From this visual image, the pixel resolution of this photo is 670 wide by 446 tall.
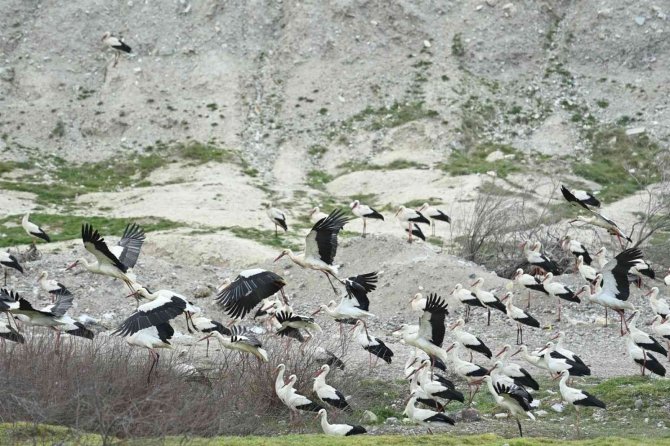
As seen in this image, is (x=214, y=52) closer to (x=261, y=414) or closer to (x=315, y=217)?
(x=315, y=217)

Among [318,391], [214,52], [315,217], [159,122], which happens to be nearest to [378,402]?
[318,391]

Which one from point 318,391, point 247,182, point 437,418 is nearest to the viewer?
point 437,418

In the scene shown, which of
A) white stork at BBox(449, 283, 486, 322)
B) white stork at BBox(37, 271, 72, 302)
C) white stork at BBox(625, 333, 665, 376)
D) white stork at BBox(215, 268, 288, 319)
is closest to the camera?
white stork at BBox(215, 268, 288, 319)

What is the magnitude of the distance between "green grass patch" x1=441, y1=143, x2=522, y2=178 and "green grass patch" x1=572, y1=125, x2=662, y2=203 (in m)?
2.39

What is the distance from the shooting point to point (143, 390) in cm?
1388

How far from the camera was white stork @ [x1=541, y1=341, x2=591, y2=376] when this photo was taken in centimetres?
1560

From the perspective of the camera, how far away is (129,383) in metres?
13.9

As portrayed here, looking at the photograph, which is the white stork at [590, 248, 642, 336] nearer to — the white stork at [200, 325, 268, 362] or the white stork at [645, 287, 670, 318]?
the white stork at [645, 287, 670, 318]

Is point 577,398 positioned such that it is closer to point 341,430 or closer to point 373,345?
point 341,430

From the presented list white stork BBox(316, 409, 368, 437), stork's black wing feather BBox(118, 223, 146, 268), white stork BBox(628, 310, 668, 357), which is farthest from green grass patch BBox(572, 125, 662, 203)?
white stork BBox(316, 409, 368, 437)

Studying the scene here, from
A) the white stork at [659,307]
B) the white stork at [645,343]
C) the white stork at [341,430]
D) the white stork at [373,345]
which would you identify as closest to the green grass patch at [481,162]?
the white stork at [659,307]

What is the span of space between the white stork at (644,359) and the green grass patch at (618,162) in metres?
19.8

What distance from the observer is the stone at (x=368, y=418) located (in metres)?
15.0

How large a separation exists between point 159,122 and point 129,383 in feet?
96.2
